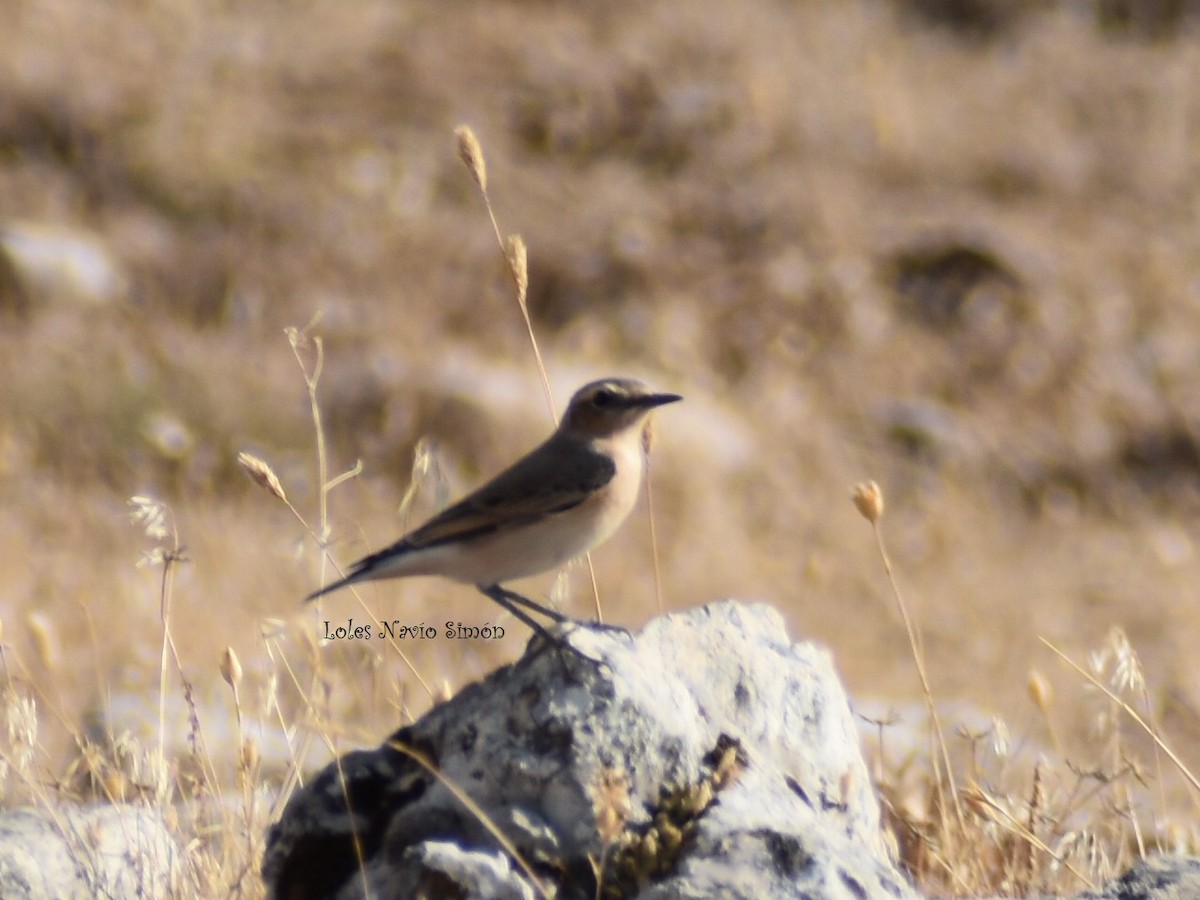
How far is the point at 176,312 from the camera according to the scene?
49.1 ft

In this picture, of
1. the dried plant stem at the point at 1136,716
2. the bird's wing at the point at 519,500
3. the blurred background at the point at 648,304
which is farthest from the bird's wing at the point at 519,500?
the blurred background at the point at 648,304

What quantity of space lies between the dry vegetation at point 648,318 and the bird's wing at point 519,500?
189 cm

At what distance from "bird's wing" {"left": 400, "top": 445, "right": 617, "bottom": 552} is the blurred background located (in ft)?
7.71

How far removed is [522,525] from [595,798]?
1609 millimetres

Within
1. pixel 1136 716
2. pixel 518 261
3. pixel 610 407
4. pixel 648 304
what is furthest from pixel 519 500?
pixel 648 304

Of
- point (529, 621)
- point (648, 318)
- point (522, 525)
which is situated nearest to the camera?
point (529, 621)

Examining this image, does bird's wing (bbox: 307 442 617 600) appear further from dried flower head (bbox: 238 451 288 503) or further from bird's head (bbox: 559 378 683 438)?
dried flower head (bbox: 238 451 288 503)

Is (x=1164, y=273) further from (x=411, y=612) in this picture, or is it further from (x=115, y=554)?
(x=115, y=554)

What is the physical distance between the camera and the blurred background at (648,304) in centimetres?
1234

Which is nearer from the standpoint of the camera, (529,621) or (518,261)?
(529,621)

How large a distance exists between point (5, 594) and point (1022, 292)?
10.8 metres

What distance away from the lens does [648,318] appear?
16453 millimetres

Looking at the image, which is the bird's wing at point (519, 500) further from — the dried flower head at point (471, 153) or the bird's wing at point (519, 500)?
the dried flower head at point (471, 153)

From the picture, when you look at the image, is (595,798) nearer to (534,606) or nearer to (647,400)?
(534,606)
